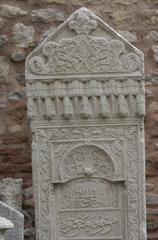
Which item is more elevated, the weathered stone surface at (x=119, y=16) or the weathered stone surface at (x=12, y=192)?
the weathered stone surface at (x=119, y=16)

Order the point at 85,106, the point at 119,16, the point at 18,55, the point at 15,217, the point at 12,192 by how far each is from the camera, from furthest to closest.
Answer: the point at 119,16
the point at 18,55
the point at 12,192
the point at 85,106
the point at 15,217

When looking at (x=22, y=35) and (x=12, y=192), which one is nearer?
(x=12, y=192)

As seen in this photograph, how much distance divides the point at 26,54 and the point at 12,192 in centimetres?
105

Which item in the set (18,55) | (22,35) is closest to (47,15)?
(22,35)

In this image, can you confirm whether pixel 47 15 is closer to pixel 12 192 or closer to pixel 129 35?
pixel 129 35

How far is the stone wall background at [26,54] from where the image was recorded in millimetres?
6652

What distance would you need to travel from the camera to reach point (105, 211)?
5578 millimetres

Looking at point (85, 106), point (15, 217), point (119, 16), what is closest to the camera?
point (15, 217)

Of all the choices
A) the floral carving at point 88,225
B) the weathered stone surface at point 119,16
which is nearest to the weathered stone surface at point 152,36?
the weathered stone surface at point 119,16

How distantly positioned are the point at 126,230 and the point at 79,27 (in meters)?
1.31

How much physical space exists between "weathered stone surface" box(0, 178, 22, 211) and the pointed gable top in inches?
52.1

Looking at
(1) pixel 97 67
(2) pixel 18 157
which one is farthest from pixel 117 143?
(2) pixel 18 157

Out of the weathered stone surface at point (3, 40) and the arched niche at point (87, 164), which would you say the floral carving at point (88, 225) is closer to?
the arched niche at point (87, 164)

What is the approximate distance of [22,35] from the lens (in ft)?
22.0
